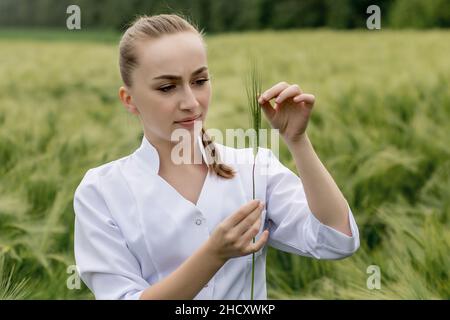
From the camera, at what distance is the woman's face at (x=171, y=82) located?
3.38 feet

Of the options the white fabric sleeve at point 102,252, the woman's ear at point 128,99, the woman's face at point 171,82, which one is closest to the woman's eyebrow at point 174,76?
the woman's face at point 171,82

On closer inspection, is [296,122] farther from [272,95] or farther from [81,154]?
[81,154]

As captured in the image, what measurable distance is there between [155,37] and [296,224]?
37cm

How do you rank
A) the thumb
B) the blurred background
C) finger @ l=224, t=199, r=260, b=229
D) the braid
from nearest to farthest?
1. finger @ l=224, t=199, r=260, b=229
2. the thumb
3. the braid
4. the blurred background

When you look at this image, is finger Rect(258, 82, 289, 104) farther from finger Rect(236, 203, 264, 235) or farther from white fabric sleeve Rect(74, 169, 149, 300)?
white fabric sleeve Rect(74, 169, 149, 300)

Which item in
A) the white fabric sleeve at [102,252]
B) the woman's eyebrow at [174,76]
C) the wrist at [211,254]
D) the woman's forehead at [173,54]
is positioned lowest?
the white fabric sleeve at [102,252]

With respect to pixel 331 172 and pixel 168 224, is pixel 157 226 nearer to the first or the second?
pixel 168 224

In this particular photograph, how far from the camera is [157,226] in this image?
3.55 feet

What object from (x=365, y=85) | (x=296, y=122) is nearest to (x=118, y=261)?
(x=296, y=122)

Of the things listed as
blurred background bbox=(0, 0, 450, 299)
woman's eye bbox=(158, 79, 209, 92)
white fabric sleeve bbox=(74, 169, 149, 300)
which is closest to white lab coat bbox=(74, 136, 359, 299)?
white fabric sleeve bbox=(74, 169, 149, 300)

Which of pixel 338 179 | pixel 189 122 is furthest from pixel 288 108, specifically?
pixel 338 179

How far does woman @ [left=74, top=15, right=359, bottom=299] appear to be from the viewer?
3.41ft

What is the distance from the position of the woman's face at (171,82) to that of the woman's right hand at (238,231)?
0.20 m

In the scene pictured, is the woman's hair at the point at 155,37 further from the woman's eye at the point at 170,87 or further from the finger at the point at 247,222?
the finger at the point at 247,222
